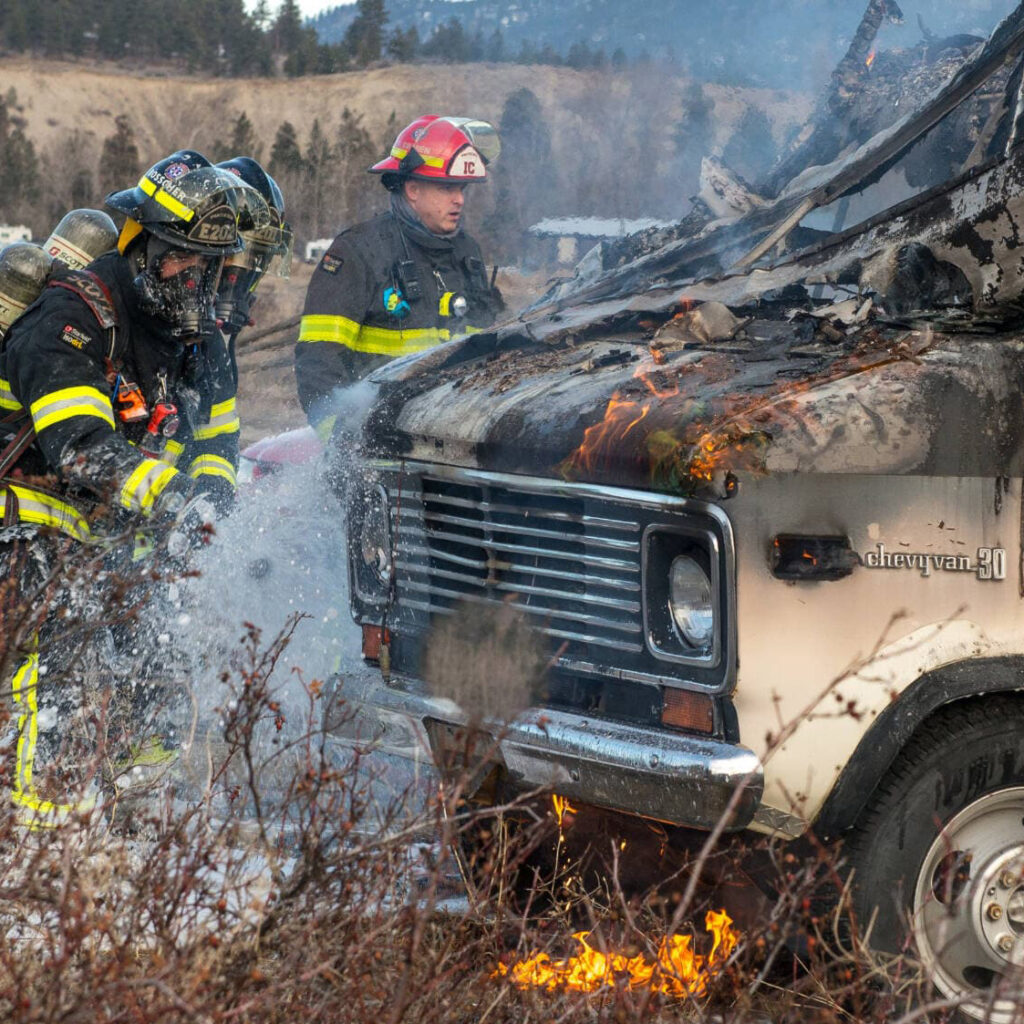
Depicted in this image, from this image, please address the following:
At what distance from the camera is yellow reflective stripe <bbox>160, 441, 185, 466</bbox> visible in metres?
4.87

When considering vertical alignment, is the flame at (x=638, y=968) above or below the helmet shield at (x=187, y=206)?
below

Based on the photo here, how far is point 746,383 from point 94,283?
229cm

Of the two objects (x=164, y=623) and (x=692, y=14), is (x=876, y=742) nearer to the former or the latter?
(x=164, y=623)

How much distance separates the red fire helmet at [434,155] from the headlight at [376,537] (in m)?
2.36

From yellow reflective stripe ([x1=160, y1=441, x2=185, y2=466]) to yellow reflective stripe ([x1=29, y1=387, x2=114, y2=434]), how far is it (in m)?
0.69

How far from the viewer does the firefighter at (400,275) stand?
5770 mm

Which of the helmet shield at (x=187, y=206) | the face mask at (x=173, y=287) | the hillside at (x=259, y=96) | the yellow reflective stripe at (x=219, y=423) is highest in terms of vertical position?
the hillside at (x=259, y=96)

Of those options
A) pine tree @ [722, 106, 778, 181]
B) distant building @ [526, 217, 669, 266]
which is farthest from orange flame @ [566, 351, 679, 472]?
distant building @ [526, 217, 669, 266]

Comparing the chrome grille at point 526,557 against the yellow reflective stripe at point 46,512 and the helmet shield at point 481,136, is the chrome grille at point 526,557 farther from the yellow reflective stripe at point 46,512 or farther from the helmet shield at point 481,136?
the helmet shield at point 481,136

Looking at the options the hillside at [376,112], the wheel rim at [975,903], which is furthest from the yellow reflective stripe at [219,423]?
the hillside at [376,112]

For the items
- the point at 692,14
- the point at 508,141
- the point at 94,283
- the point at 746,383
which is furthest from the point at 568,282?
the point at 508,141

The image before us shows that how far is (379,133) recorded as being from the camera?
53.9m

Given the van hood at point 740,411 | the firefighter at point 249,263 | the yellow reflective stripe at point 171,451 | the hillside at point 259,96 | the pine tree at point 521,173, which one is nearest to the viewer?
the van hood at point 740,411

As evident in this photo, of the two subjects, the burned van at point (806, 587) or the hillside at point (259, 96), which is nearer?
the burned van at point (806, 587)
